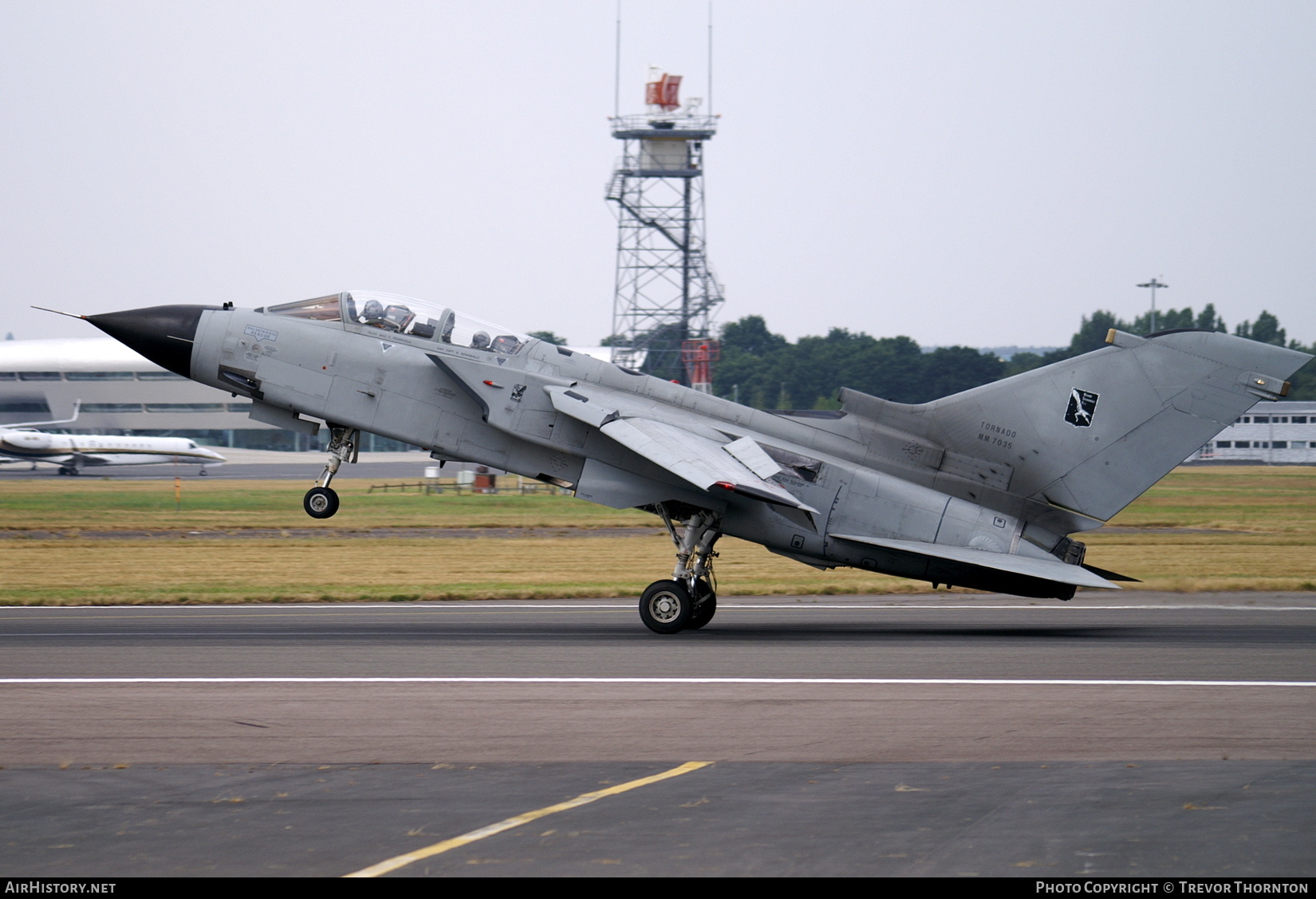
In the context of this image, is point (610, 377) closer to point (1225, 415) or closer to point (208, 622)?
point (208, 622)

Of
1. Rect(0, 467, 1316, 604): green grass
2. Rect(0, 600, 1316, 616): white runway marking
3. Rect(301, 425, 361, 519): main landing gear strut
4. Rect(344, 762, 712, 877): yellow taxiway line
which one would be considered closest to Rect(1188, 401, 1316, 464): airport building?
Rect(0, 467, 1316, 604): green grass

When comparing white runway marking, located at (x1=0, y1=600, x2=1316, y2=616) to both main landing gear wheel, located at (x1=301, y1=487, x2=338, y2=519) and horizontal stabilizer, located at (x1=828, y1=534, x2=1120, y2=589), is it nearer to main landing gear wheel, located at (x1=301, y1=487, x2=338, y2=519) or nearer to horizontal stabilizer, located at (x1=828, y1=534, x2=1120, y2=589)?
main landing gear wheel, located at (x1=301, y1=487, x2=338, y2=519)

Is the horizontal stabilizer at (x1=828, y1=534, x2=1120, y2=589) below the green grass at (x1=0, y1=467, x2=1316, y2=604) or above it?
above

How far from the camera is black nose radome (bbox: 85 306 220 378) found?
1780cm

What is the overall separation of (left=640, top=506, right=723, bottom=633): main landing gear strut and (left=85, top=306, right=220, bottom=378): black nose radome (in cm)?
754

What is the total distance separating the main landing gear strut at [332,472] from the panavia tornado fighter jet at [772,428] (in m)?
0.04

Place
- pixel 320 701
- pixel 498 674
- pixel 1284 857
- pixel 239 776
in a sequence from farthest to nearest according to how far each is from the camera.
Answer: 1. pixel 498 674
2. pixel 320 701
3. pixel 239 776
4. pixel 1284 857

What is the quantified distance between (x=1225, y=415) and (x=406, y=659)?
11.5 metres

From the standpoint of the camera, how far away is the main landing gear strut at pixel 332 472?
1700 centimetres

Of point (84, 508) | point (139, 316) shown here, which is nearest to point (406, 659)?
point (139, 316)

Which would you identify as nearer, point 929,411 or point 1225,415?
point 1225,415

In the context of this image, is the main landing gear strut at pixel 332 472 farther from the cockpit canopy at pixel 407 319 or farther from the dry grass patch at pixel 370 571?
the dry grass patch at pixel 370 571

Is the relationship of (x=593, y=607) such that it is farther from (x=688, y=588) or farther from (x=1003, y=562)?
(x=1003, y=562)

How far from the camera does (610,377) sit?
18.1 m
